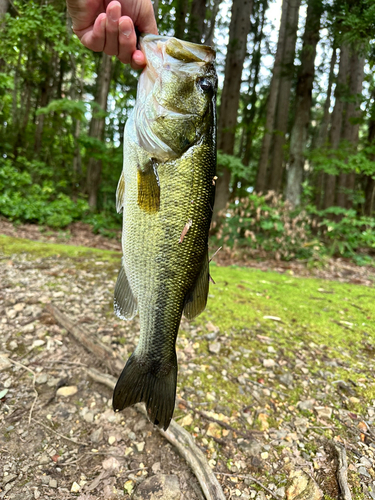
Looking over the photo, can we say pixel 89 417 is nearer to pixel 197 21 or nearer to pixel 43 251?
pixel 43 251

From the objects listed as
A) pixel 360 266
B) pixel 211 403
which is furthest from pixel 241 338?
pixel 360 266

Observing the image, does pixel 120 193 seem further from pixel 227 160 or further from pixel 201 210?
pixel 227 160

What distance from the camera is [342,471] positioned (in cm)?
192

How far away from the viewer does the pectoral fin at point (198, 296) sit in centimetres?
162

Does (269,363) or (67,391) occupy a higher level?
(269,363)

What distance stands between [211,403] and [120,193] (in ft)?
5.76

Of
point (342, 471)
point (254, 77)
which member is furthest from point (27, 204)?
point (254, 77)

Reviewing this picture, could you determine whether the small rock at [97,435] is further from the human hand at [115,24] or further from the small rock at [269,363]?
the human hand at [115,24]

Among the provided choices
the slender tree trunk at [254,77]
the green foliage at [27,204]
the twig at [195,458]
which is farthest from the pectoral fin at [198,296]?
the slender tree trunk at [254,77]

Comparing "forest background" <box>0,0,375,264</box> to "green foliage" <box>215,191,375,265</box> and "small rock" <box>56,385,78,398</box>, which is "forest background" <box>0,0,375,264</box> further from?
"small rock" <box>56,385,78,398</box>

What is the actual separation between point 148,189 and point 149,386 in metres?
1.03

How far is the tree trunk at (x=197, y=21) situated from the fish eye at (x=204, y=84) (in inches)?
296

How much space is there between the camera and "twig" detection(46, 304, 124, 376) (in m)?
2.64

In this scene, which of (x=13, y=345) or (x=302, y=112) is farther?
(x=302, y=112)
